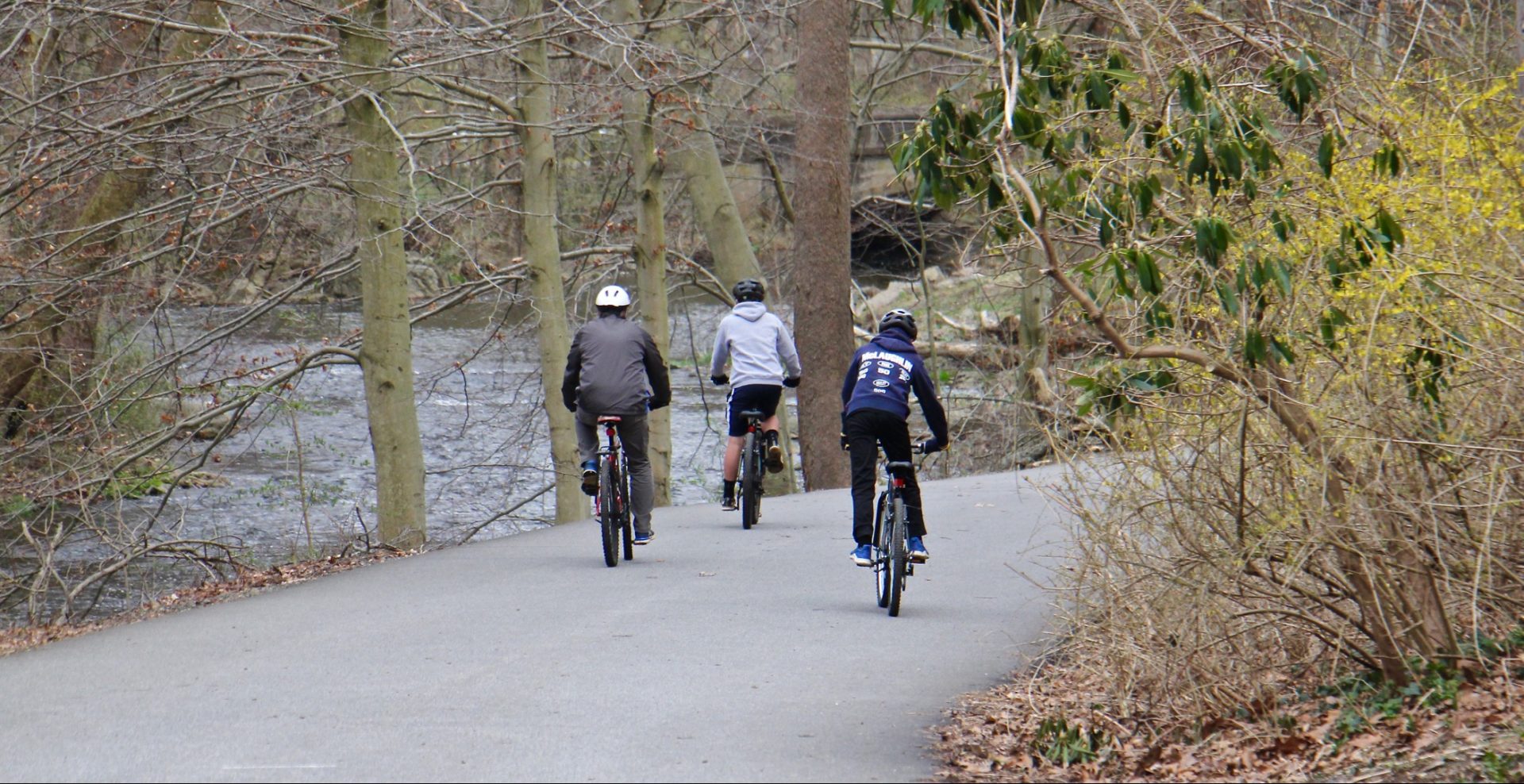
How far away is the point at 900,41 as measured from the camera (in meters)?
21.8

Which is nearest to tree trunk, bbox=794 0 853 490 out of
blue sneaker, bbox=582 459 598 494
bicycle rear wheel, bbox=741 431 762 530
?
bicycle rear wheel, bbox=741 431 762 530

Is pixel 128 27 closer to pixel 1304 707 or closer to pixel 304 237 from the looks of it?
pixel 304 237

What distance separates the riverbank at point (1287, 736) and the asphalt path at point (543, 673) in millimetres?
351

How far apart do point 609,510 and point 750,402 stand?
2372mm

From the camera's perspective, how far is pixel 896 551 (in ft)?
30.1

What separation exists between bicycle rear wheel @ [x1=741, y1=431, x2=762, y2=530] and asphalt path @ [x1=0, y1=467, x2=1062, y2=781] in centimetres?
90

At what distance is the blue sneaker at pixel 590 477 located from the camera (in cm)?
1106

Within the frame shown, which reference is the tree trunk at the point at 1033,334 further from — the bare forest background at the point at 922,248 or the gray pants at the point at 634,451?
the gray pants at the point at 634,451

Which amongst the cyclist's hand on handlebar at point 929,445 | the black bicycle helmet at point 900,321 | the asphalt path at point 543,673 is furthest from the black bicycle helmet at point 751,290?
the cyclist's hand on handlebar at point 929,445

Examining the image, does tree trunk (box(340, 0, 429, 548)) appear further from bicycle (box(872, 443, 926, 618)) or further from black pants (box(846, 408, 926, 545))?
bicycle (box(872, 443, 926, 618))

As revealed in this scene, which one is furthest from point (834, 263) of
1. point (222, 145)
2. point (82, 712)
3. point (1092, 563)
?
point (82, 712)

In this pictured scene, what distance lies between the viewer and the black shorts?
43.3 feet

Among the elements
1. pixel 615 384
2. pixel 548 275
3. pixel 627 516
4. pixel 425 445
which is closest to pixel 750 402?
pixel 627 516

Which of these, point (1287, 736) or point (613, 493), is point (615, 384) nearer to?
point (613, 493)
